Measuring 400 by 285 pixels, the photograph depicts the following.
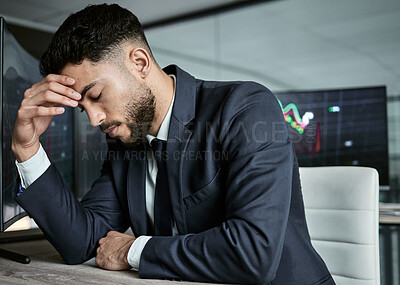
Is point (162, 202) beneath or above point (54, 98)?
beneath

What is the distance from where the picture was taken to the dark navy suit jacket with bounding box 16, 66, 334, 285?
909 millimetres

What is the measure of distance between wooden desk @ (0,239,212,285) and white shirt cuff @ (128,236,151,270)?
0.02m

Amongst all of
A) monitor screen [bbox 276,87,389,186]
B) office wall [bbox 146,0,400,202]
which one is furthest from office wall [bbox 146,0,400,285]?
monitor screen [bbox 276,87,389,186]

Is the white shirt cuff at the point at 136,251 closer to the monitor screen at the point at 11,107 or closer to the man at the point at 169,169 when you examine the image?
the man at the point at 169,169

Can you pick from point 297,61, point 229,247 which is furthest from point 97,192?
point 297,61

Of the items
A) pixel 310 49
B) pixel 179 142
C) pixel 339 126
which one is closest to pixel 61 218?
pixel 179 142

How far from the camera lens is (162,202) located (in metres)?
1.16

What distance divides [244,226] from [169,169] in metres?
0.28

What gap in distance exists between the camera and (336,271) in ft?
4.32

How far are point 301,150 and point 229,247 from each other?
5.46ft

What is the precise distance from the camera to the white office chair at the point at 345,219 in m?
1.26

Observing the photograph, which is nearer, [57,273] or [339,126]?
[57,273]

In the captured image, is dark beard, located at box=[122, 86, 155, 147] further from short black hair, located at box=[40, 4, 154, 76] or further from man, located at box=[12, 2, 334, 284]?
short black hair, located at box=[40, 4, 154, 76]

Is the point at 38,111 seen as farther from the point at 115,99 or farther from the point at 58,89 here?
the point at 115,99
